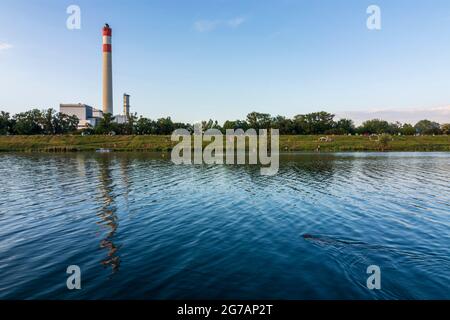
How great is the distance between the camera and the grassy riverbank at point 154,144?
127688 mm

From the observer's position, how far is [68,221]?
22.5 metres

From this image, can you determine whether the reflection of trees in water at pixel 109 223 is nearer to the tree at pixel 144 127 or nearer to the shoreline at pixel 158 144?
the shoreline at pixel 158 144

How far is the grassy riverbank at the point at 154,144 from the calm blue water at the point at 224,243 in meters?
95.9

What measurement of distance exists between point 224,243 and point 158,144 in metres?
121

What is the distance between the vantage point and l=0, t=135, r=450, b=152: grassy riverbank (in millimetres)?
127688

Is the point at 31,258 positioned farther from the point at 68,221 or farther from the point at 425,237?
the point at 425,237

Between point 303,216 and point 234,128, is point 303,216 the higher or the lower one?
the lower one

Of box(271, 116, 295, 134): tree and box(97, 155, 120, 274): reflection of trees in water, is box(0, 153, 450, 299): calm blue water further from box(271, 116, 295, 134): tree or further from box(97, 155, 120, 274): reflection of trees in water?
box(271, 116, 295, 134): tree

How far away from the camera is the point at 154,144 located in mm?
135750
